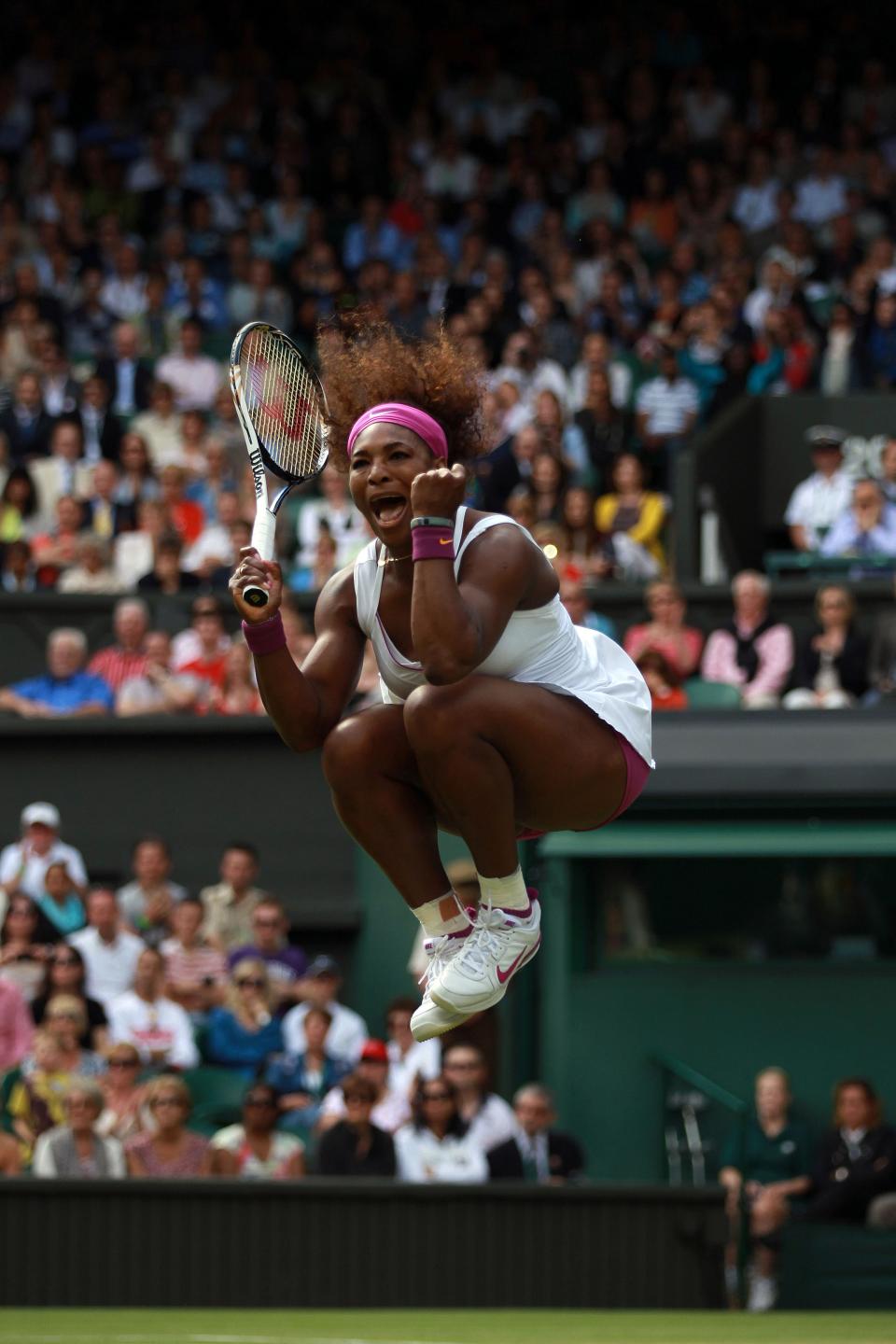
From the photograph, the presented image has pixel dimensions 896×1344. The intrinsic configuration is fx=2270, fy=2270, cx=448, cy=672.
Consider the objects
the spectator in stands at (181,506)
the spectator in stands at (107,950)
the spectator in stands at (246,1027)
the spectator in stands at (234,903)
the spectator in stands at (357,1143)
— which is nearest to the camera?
the spectator in stands at (357,1143)

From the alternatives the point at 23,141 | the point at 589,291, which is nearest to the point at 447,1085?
the point at 589,291

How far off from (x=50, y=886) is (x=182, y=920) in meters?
0.73

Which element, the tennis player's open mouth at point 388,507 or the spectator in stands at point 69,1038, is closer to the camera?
the tennis player's open mouth at point 388,507

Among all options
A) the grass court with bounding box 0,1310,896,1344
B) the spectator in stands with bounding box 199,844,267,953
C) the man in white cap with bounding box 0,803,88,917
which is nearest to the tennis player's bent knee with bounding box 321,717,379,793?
the grass court with bounding box 0,1310,896,1344

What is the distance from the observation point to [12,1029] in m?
9.83

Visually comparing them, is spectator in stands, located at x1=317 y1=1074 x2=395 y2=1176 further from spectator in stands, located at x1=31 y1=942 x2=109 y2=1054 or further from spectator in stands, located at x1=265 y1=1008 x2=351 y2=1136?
spectator in stands, located at x1=31 y1=942 x2=109 y2=1054

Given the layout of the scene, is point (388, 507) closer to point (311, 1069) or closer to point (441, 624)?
point (441, 624)

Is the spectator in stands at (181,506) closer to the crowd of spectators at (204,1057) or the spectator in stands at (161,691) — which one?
the spectator in stands at (161,691)

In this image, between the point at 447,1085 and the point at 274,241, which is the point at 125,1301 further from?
the point at 274,241

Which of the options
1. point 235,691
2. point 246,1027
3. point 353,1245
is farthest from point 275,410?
point 235,691

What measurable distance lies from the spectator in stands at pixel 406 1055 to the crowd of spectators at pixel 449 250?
2.27 meters

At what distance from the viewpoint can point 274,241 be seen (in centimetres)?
1597

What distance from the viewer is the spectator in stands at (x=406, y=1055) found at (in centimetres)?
956

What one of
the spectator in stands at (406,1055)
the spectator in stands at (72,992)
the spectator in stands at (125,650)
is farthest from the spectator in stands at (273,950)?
the spectator in stands at (125,650)
